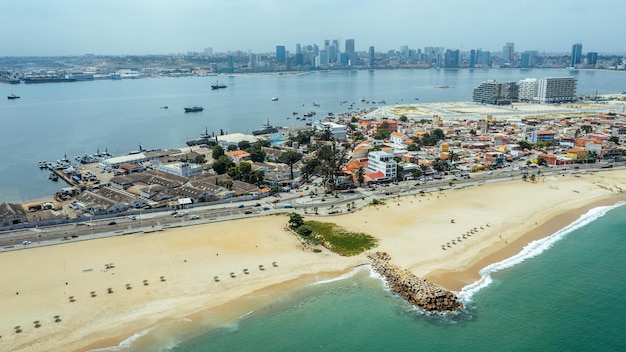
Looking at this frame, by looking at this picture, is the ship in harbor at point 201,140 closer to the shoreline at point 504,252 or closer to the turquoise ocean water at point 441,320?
the turquoise ocean water at point 441,320

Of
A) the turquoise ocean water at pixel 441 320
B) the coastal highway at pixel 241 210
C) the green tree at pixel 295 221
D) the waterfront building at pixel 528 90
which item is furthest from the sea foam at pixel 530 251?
the waterfront building at pixel 528 90

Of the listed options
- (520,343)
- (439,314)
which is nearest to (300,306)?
(439,314)

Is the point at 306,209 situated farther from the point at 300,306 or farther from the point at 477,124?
the point at 477,124

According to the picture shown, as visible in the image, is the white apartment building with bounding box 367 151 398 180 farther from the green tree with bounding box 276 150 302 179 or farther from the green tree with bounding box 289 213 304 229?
the green tree with bounding box 289 213 304 229

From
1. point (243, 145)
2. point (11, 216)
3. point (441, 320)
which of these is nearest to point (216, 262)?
point (441, 320)

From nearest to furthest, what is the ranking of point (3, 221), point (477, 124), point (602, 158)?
point (3, 221) → point (602, 158) → point (477, 124)

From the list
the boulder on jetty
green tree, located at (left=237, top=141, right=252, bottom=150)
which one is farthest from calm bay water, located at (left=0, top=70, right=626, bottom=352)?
green tree, located at (left=237, top=141, right=252, bottom=150)

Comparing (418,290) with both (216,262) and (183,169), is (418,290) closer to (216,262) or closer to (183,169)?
(216,262)
